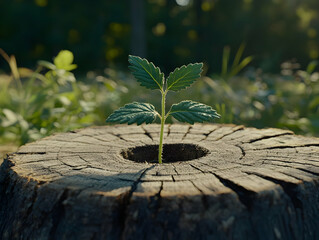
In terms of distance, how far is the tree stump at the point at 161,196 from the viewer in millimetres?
1271

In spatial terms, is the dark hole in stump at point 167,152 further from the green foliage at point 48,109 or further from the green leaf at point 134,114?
the green foliage at point 48,109

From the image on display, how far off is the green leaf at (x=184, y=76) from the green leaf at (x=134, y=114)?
0.51ft

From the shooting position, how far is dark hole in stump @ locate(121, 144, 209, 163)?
1918 mm

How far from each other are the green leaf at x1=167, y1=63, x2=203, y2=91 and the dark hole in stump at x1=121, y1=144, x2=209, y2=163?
1.19 ft

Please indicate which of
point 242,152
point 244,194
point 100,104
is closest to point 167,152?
point 242,152

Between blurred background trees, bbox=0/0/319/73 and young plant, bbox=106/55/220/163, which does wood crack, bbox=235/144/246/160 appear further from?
blurred background trees, bbox=0/0/319/73

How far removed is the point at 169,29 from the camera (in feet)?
45.2

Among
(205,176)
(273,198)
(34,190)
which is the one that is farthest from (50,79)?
(273,198)

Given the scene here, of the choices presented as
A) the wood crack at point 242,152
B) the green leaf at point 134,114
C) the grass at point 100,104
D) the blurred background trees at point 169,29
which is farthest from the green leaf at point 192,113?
the blurred background trees at point 169,29

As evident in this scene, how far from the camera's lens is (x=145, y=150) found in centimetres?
197

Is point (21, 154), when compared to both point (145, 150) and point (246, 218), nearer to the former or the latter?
point (145, 150)

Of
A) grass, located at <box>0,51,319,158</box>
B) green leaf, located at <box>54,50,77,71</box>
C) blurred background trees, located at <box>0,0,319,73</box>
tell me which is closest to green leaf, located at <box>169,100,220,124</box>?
grass, located at <box>0,51,319,158</box>

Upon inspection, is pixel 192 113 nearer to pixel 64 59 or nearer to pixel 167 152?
pixel 167 152

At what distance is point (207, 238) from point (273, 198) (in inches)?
10.6
